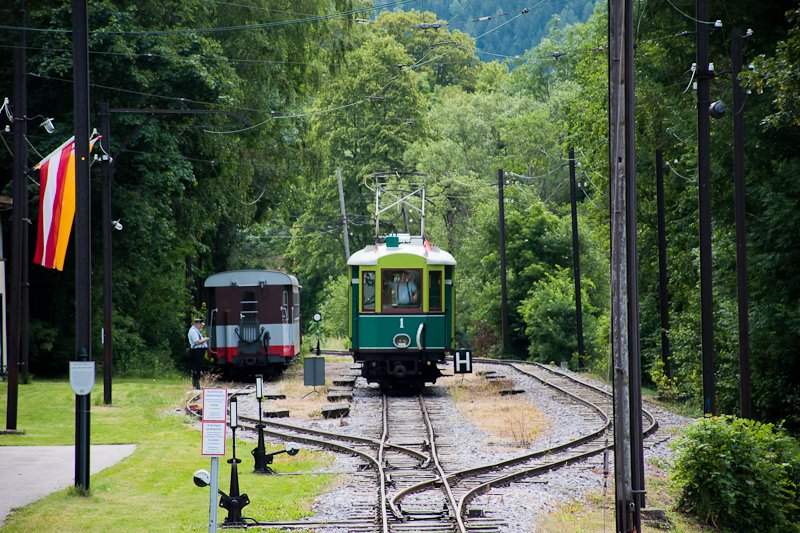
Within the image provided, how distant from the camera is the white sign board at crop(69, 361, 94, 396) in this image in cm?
1345

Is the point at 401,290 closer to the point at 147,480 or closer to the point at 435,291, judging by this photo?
the point at 435,291

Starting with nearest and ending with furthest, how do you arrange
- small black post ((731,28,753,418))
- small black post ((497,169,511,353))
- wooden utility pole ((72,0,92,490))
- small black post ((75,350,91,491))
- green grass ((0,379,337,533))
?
green grass ((0,379,337,533)), small black post ((75,350,91,491)), wooden utility pole ((72,0,92,490)), small black post ((731,28,753,418)), small black post ((497,169,511,353))

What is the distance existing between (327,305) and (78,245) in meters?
44.8

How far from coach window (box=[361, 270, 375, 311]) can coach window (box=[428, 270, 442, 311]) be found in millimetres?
1289

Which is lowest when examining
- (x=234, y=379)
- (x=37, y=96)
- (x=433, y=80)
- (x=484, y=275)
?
(x=234, y=379)

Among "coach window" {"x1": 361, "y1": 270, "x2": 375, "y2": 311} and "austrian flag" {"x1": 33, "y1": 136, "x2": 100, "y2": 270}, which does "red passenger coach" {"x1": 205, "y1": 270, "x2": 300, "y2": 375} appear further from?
"austrian flag" {"x1": 33, "y1": 136, "x2": 100, "y2": 270}

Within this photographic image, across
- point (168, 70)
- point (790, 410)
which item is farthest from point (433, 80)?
point (790, 410)

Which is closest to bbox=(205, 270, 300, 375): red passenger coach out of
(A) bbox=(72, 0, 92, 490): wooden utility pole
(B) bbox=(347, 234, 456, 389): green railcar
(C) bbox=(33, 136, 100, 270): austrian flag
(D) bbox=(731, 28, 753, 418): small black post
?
(B) bbox=(347, 234, 456, 389): green railcar

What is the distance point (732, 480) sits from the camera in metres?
Result: 13.3

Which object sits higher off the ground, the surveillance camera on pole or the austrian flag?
the surveillance camera on pole

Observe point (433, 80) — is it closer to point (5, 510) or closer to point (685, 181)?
point (685, 181)

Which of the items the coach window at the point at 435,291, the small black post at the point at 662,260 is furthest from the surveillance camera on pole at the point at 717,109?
the small black post at the point at 662,260

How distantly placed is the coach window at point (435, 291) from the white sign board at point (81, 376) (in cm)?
1269

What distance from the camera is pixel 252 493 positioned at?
13727 mm
